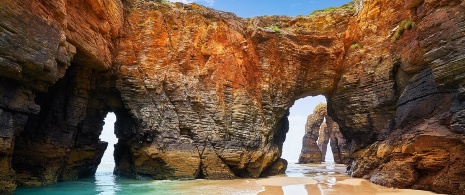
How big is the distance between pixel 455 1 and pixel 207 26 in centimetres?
1381

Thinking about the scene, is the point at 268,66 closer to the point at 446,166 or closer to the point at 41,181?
the point at 446,166

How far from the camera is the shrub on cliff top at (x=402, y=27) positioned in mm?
15772

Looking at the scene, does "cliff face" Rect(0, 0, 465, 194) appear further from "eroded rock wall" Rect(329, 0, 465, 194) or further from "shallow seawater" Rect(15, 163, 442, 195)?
"shallow seawater" Rect(15, 163, 442, 195)

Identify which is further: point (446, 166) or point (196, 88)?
point (196, 88)

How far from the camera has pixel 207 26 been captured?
64.9 feet

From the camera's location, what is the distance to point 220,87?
18.9 metres

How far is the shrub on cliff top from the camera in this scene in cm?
1577

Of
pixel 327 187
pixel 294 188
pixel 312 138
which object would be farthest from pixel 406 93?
pixel 312 138

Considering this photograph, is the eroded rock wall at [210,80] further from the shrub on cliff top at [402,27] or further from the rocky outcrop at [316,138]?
the rocky outcrop at [316,138]

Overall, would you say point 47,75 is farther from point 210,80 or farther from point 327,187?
point 327,187

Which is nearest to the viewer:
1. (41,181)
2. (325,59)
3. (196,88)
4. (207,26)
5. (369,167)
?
(41,181)

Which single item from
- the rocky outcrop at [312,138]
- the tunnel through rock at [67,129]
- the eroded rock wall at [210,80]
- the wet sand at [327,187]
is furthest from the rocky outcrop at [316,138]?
the tunnel through rock at [67,129]

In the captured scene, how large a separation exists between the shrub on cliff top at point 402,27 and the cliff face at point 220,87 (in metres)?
0.08

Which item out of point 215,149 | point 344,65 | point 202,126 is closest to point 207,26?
point 202,126
